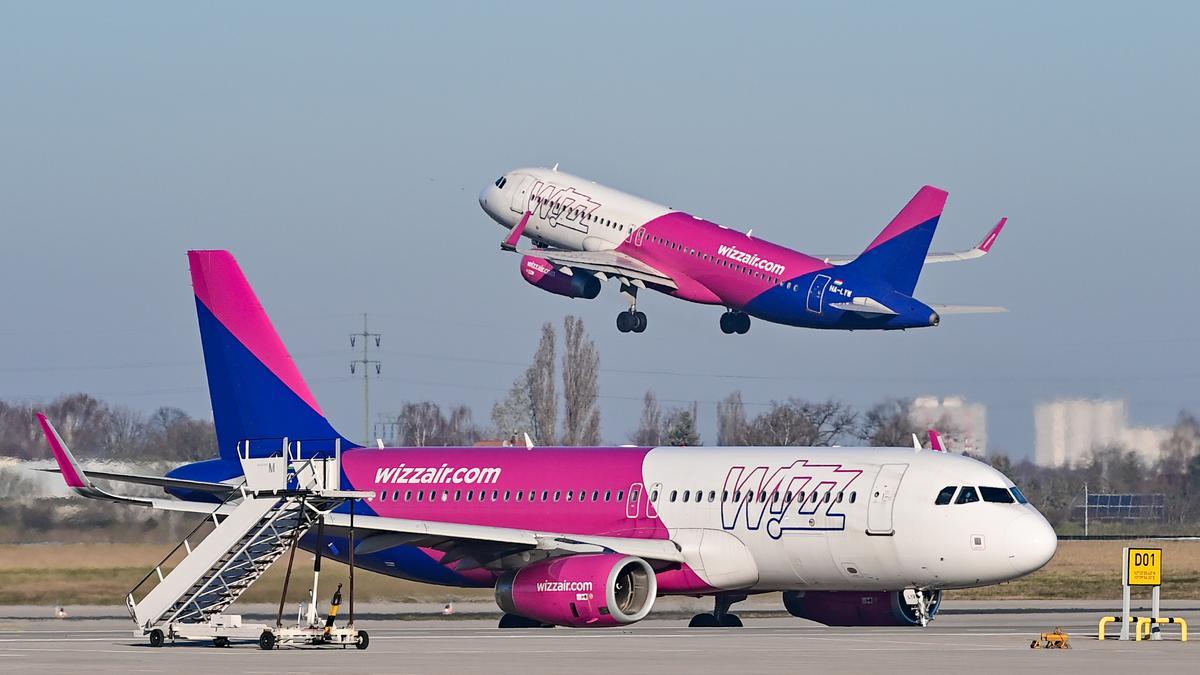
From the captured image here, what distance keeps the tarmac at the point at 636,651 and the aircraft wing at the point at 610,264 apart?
80.0 ft

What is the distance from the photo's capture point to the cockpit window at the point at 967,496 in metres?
37.4

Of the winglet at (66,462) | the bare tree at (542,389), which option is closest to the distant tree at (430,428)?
the bare tree at (542,389)

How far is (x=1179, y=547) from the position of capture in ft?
214

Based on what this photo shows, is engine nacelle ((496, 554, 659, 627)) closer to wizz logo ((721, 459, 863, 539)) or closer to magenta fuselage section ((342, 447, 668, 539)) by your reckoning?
wizz logo ((721, 459, 863, 539))

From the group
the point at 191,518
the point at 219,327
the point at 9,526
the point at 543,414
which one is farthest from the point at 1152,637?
the point at 543,414

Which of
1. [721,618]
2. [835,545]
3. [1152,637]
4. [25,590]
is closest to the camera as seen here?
[1152,637]

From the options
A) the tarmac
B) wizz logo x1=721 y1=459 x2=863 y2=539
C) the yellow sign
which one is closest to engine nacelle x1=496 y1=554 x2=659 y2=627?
the tarmac

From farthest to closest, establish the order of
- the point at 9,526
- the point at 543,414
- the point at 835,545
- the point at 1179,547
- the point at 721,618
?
the point at 543,414 < the point at 1179,547 < the point at 9,526 < the point at 721,618 < the point at 835,545

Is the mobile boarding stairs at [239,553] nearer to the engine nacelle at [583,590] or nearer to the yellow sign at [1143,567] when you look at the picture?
the engine nacelle at [583,590]

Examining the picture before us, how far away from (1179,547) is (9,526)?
1318 inches

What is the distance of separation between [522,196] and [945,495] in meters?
33.4

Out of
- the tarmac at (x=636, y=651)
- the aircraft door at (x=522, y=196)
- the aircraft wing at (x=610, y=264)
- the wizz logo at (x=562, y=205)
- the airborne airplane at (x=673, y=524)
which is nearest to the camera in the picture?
the tarmac at (x=636, y=651)

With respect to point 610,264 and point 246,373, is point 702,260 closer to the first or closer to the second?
point 610,264

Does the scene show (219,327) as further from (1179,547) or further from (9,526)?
(1179,547)
